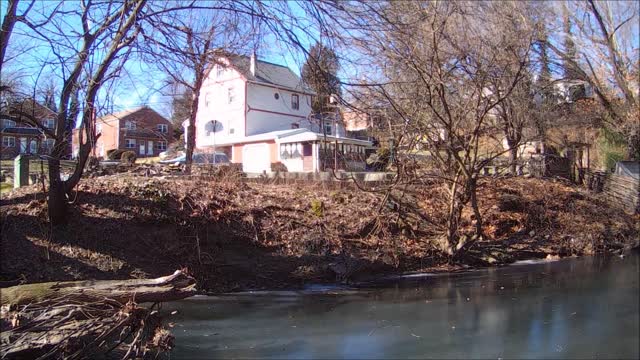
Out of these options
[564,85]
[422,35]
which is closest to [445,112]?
[422,35]

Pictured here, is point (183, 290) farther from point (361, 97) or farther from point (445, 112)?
point (445, 112)

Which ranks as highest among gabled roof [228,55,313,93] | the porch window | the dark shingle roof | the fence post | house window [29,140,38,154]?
gabled roof [228,55,313,93]

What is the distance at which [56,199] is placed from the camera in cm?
934

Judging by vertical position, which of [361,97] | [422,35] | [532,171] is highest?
[422,35]

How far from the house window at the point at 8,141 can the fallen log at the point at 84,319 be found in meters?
5.42

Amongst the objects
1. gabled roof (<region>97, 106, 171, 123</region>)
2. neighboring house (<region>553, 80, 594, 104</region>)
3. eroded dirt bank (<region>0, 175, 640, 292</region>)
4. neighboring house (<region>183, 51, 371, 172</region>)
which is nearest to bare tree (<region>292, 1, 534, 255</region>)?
eroded dirt bank (<region>0, 175, 640, 292</region>)

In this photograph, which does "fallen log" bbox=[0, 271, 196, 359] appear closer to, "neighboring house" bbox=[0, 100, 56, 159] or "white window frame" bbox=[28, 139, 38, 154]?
"neighboring house" bbox=[0, 100, 56, 159]

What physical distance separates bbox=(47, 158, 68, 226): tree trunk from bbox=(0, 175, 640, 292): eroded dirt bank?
22 cm

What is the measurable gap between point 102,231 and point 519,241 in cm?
1009

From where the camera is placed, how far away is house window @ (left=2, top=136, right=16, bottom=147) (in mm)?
8495

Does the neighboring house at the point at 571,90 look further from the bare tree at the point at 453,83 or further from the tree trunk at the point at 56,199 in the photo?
the tree trunk at the point at 56,199

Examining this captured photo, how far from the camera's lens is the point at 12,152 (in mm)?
9133

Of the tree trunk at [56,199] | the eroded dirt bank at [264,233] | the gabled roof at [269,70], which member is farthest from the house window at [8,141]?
the gabled roof at [269,70]

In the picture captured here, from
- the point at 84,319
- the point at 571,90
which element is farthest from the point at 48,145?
the point at 571,90
